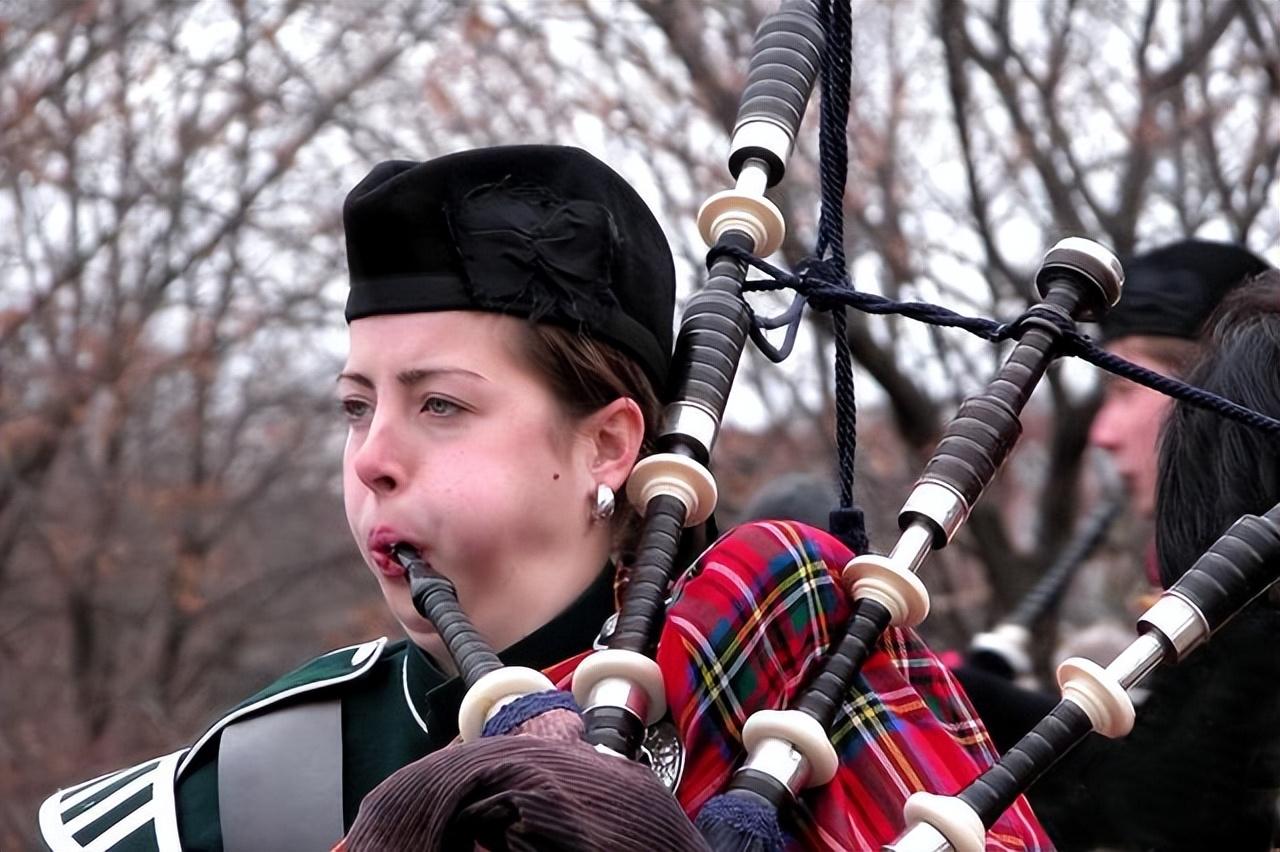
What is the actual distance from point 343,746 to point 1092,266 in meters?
0.97

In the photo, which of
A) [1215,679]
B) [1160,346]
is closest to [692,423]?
[1215,679]

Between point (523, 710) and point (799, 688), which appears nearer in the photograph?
point (523, 710)

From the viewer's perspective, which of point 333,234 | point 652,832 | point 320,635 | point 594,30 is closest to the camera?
point 652,832

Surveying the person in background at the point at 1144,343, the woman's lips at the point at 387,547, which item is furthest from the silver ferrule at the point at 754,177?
the person in background at the point at 1144,343

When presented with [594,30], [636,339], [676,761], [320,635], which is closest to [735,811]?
[676,761]

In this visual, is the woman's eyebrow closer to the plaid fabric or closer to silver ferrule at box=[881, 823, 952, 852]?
the plaid fabric

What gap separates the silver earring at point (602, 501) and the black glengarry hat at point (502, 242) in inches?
5.7

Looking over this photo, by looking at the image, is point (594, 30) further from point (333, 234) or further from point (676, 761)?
point (676, 761)

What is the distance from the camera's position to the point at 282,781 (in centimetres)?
214

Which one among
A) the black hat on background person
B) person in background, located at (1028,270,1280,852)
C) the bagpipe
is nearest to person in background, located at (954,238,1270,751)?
the black hat on background person

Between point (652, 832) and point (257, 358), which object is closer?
point (652, 832)

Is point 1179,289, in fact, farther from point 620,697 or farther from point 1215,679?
point 620,697

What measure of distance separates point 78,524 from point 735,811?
8.96 m

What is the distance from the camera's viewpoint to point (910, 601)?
1.91 metres
